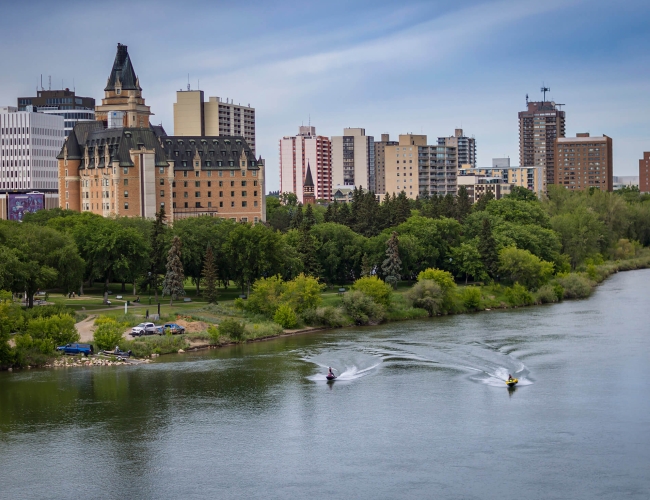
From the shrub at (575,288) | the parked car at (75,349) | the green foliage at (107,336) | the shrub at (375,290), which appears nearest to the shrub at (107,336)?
the green foliage at (107,336)

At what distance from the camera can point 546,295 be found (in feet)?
341

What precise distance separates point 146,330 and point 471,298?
37246 millimetres

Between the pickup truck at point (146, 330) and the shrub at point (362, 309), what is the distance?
19.7 m

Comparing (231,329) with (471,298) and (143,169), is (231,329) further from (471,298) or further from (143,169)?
(143,169)

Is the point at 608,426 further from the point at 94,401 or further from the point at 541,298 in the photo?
the point at 541,298

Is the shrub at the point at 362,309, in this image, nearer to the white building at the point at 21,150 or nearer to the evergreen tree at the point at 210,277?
the evergreen tree at the point at 210,277

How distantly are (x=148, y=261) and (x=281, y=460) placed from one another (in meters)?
48.8

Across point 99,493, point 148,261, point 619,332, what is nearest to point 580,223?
point 619,332

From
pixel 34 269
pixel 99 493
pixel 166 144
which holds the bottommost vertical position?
pixel 99 493

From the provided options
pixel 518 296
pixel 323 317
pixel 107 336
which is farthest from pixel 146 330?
pixel 518 296

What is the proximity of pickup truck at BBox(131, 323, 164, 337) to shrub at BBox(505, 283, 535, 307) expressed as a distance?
136 ft

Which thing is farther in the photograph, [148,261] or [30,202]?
[30,202]

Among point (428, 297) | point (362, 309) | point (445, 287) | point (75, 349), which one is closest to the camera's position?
point (75, 349)

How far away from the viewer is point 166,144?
140 meters
